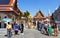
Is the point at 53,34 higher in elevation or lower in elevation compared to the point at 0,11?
lower

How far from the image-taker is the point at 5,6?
1971 inches

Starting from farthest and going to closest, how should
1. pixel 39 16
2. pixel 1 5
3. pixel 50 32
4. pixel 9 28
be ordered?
pixel 39 16, pixel 1 5, pixel 50 32, pixel 9 28

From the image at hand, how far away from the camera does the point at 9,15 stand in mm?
48750

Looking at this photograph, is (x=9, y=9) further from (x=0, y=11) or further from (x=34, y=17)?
(x=34, y=17)

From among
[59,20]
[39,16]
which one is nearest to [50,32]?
[59,20]

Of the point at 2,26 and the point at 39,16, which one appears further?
the point at 39,16

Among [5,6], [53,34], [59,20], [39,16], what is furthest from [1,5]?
[39,16]

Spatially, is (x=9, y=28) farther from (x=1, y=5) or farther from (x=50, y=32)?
(x=1, y=5)

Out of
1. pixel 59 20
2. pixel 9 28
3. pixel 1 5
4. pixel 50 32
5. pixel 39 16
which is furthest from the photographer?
pixel 39 16

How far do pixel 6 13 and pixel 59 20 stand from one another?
12.2 meters

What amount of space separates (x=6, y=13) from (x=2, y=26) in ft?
11.5

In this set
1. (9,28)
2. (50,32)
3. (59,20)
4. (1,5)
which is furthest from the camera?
(1,5)

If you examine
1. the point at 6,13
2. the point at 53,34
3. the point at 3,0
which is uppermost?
the point at 3,0

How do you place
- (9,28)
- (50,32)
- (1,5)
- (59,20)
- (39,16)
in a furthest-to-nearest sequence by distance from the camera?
(39,16) → (1,5) → (59,20) → (50,32) → (9,28)
